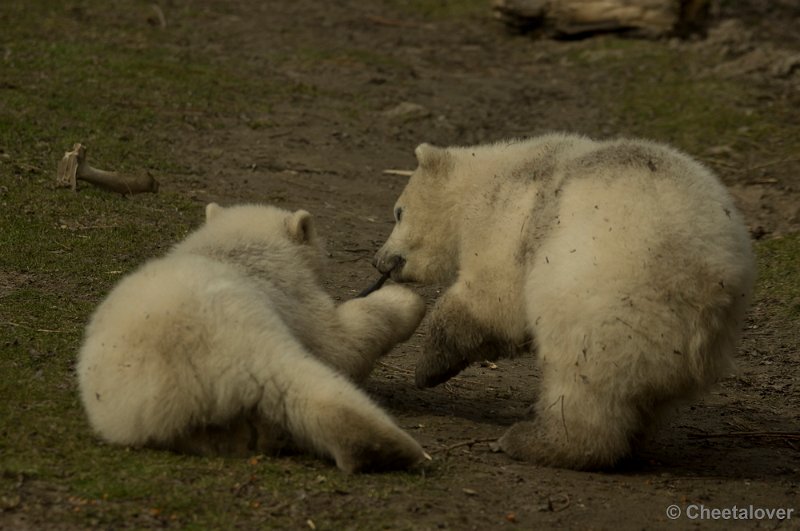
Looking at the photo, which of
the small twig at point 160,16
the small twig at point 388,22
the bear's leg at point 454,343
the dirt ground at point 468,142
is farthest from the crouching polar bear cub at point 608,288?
the small twig at point 388,22

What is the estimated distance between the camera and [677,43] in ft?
53.1

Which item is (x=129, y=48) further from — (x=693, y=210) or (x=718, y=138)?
(x=693, y=210)

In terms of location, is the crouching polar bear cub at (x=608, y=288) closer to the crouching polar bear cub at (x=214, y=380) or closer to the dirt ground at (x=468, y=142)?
the dirt ground at (x=468, y=142)

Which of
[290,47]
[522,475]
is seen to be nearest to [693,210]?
[522,475]

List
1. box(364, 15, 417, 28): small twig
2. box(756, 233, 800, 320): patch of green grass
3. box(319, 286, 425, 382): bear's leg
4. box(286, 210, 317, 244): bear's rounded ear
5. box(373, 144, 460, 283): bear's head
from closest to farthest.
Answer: box(319, 286, 425, 382): bear's leg → box(286, 210, 317, 244): bear's rounded ear → box(373, 144, 460, 283): bear's head → box(756, 233, 800, 320): patch of green grass → box(364, 15, 417, 28): small twig

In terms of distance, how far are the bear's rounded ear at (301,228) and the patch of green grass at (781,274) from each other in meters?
4.08

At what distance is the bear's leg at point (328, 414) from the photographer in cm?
518

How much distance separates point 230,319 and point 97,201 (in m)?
4.60

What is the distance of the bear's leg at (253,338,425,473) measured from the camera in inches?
204

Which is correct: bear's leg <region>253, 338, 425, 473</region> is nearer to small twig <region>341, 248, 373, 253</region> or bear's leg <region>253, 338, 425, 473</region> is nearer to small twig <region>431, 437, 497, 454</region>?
small twig <region>431, 437, 497, 454</region>

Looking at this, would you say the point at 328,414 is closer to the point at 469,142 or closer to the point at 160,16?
the point at 469,142
